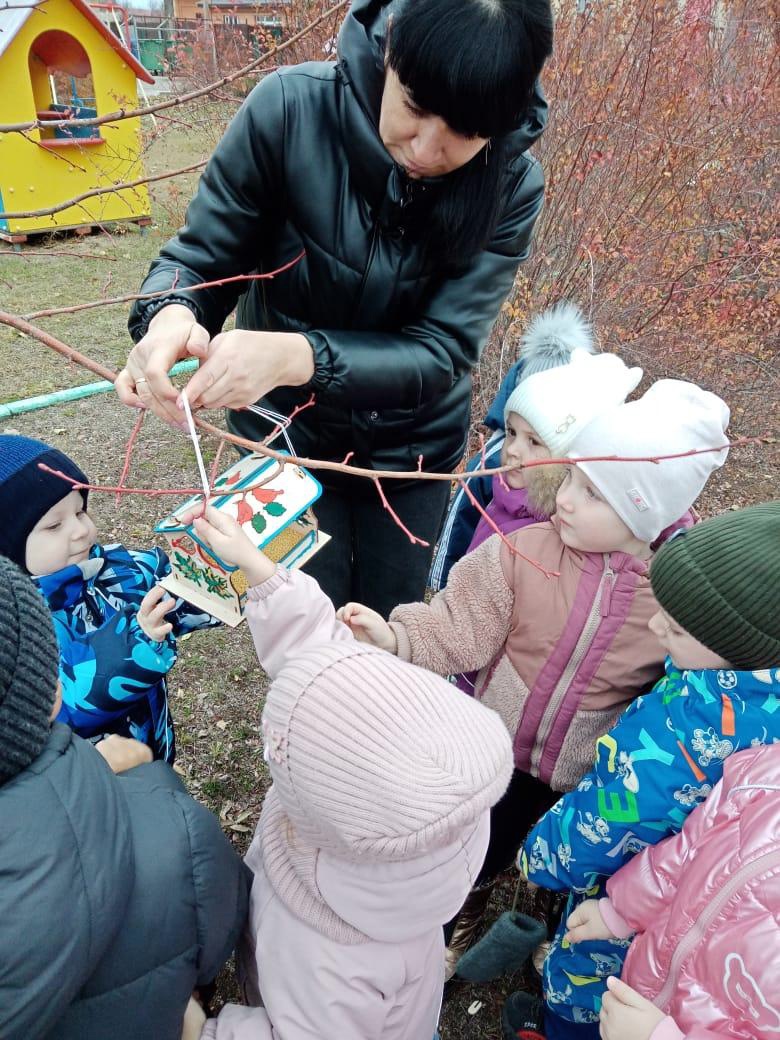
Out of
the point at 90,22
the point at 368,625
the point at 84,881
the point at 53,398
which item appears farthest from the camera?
the point at 90,22

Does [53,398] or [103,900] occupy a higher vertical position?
[103,900]

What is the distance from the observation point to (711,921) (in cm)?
118

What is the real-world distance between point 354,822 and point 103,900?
15.1 inches

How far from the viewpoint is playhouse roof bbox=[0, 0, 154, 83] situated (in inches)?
268

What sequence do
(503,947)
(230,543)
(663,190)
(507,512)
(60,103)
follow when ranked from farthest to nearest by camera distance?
1. (60,103)
2. (663,190)
3. (507,512)
4. (503,947)
5. (230,543)

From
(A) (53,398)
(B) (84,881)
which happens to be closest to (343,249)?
(B) (84,881)

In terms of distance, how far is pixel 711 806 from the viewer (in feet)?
4.30

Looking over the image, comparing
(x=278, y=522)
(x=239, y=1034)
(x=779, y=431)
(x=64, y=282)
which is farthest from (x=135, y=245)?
(x=239, y=1034)

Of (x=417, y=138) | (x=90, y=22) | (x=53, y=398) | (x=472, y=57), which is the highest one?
(x=90, y=22)

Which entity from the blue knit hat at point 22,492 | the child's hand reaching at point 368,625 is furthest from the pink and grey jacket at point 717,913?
the blue knit hat at point 22,492

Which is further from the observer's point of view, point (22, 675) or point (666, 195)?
point (666, 195)

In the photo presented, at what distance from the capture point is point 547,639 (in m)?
1.68

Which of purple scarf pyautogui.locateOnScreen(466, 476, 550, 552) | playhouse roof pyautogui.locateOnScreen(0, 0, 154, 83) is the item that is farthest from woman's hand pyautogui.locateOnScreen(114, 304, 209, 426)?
playhouse roof pyautogui.locateOnScreen(0, 0, 154, 83)

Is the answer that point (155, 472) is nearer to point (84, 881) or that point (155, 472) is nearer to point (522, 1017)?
point (522, 1017)
